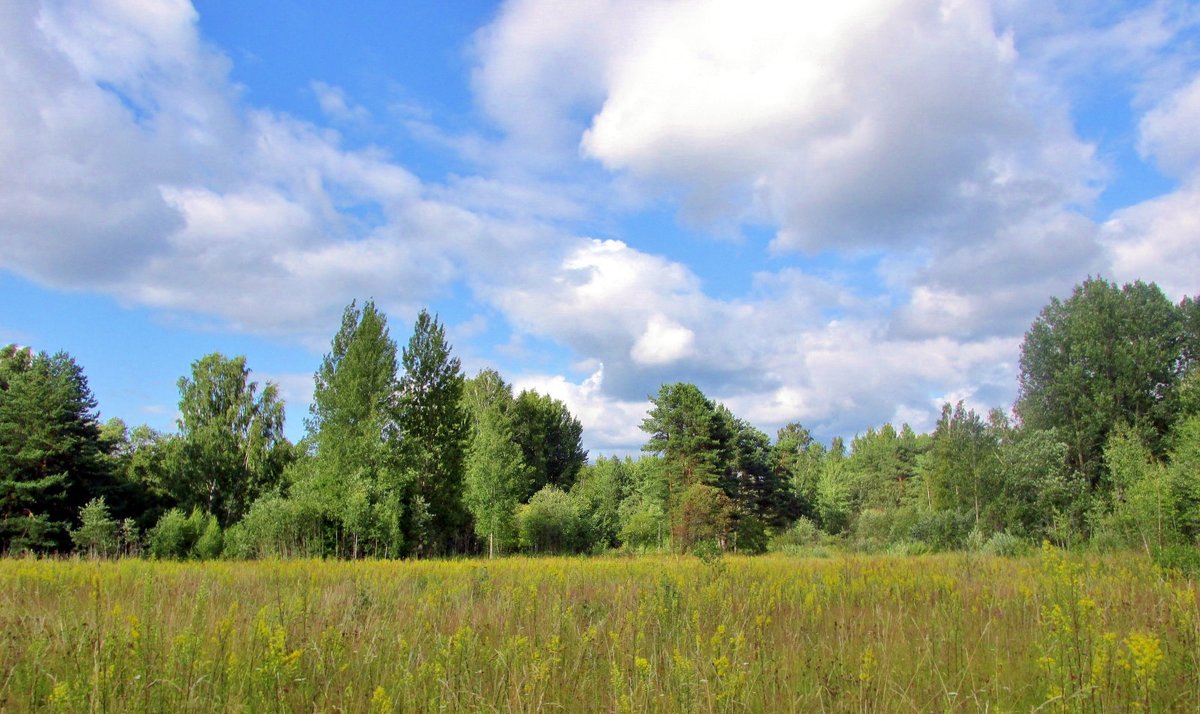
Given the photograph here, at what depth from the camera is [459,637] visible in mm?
3803

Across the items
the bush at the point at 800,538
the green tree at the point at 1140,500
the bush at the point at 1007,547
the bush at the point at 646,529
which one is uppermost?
the green tree at the point at 1140,500

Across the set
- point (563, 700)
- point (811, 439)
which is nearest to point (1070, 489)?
point (563, 700)

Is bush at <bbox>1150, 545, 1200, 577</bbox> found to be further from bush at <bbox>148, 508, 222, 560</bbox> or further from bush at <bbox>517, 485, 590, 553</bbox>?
bush at <bbox>517, 485, 590, 553</bbox>

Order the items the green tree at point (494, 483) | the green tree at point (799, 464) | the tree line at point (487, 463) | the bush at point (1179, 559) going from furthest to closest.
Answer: the green tree at point (799, 464), the green tree at point (494, 483), the tree line at point (487, 463), the bush at point (1179, 559)

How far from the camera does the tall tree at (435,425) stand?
92.1 ft

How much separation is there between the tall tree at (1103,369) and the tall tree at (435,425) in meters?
36.3

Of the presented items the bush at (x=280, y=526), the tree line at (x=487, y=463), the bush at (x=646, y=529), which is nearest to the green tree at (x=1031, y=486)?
the tree line at (x=487, y=463)

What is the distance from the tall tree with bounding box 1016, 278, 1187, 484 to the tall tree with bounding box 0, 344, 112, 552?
55.8 metres

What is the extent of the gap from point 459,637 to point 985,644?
150 inches

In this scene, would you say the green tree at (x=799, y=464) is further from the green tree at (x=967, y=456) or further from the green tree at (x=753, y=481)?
the green tree at (x=967, y=456)

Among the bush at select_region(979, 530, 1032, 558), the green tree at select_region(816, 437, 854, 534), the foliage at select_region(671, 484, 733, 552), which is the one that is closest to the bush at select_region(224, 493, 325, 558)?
the foliage at select_region(671, 484, 733, 552)

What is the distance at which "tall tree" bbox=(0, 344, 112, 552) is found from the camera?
96.3 ft

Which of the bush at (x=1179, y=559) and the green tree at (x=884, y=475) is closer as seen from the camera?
the bush at (x=1179, y=559)

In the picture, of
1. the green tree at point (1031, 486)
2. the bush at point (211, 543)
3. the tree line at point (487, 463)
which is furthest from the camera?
the green tree at point (1031, 486)
